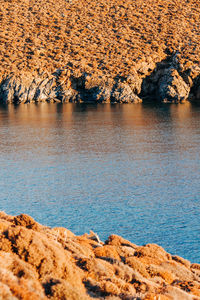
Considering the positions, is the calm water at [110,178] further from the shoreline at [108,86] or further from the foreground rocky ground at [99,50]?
the foreground rocky ground at [99,50]

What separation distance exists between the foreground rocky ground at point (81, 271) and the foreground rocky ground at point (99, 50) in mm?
67047

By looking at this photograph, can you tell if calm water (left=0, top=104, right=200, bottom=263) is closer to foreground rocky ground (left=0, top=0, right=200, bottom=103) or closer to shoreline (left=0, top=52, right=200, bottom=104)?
shoreline (left=0, top=52, right=200, bottom=104)

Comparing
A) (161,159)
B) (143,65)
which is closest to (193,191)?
(161,159)

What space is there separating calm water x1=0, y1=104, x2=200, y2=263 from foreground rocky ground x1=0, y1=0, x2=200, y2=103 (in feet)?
99.9

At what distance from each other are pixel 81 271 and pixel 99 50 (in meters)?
85.0

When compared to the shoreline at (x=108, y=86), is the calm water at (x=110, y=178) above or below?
below

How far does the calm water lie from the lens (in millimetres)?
20453

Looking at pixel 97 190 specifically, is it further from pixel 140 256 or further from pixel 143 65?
pixel 143 65

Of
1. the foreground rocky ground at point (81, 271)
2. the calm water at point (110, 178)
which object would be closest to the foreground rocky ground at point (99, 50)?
the calm water at point (110, 178)

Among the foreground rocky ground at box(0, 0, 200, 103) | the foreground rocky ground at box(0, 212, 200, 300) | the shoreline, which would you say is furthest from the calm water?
the foreground rocky ground at box(0, 0, 200, 103)

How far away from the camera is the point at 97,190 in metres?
25.7

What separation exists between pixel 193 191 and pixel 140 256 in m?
11.3

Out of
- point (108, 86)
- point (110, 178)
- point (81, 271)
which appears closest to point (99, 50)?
point (108, 86)

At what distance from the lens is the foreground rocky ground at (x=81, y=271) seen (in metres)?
8.16
